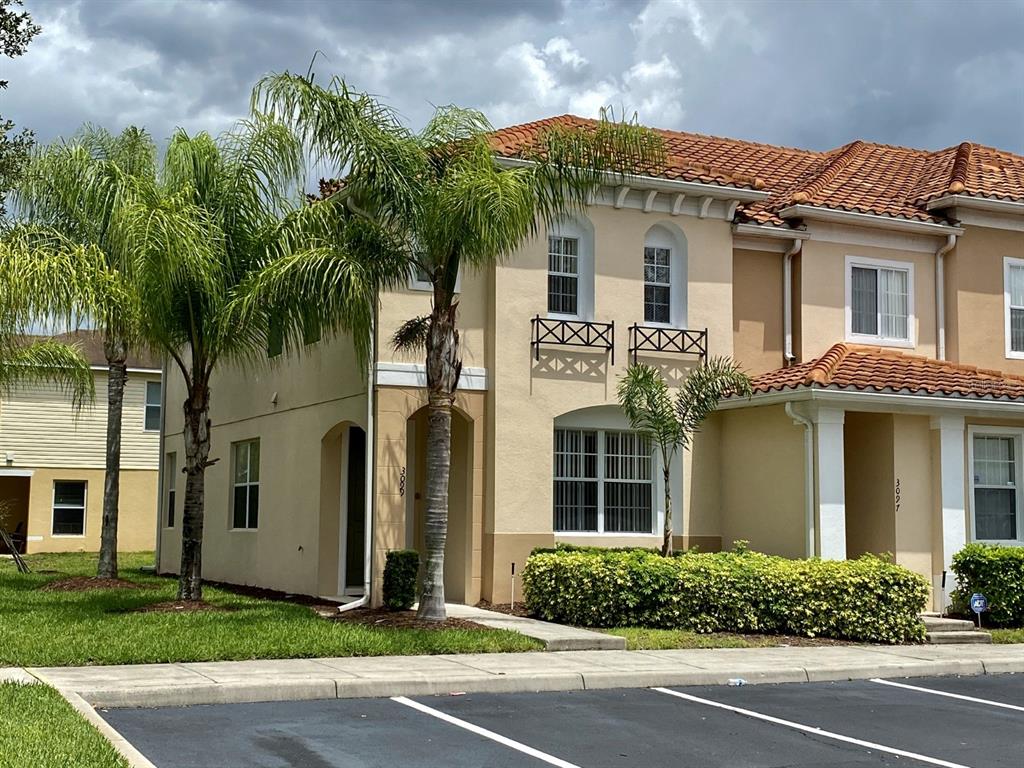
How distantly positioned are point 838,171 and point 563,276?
7196 mm

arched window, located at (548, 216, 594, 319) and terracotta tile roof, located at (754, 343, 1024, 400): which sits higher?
arched window, located at (548, 216, 594, 319)

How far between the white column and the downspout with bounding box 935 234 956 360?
14.5ft

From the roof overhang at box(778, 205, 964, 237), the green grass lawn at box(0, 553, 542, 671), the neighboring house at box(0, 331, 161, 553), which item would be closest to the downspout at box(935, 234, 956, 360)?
the roof overhang at box(778, 205, 964, 237)

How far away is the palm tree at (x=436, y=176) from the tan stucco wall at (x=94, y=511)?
24.0 meters

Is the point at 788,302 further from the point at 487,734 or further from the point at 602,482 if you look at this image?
the point at 487,734

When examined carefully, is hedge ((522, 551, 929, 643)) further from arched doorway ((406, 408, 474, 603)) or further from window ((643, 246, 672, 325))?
window ((643, 246, 672, 325))

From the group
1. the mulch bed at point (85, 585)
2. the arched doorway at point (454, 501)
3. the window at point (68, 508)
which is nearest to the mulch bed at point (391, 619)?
the arched doorway at point (454, 501)

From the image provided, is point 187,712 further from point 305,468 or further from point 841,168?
point 841,168

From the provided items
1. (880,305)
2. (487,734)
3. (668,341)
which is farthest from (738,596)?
(880,305)

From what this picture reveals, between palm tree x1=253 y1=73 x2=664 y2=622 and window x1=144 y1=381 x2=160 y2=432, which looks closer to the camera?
palm tree x1=253 y1=73 x2=664 y2=622

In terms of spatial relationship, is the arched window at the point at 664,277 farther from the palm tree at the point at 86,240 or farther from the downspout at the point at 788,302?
the palm tree at the point at 86,240

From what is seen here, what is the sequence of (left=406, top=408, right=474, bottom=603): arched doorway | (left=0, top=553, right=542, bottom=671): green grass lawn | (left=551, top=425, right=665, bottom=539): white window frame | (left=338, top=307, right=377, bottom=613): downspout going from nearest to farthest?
(left=0, top=553, right=542, bottom=671): green grass lawn → (left=338, top=307, right=377, bottom=613): downspout → (left=406, top=408, right=474, bottom=603): arched doorway → (left=551, top=425, right=665, bottom=539): white window frame

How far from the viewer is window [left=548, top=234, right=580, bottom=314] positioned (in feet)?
61.4

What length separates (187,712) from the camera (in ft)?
32.8
